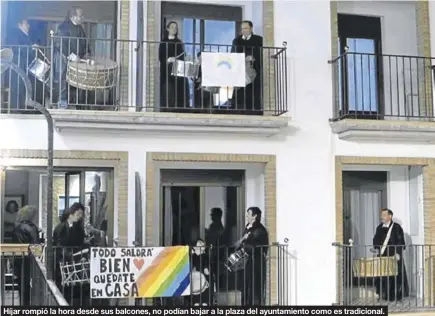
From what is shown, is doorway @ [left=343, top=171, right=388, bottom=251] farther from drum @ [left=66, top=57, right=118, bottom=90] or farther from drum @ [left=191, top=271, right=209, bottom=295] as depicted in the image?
drum @ [left=66, top=57, right=118, bottom=90]

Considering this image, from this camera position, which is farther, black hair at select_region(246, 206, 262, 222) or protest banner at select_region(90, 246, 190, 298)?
black hair at select_region(246, 206, 262, 222)

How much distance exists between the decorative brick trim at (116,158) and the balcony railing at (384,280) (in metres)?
1.84

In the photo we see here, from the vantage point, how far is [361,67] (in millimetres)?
6340

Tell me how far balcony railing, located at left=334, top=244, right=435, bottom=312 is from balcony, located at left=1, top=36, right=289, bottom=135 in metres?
1.37

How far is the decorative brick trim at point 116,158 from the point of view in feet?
18.0

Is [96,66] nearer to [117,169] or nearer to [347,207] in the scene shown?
[117,169]

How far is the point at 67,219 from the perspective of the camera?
536 centimetres

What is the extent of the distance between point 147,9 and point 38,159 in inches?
62.0

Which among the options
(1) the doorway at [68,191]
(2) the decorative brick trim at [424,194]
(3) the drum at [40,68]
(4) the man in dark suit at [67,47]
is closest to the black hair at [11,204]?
(1) the doorway at [68,191]

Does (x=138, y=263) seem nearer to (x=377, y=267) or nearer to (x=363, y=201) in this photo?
(x=377, y=267)

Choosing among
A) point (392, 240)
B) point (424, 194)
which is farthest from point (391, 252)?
point (424, 194)

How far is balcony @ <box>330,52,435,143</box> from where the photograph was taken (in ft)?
19.5

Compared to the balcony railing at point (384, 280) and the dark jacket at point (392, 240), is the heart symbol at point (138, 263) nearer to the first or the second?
the balcony railing at point (384, 280)

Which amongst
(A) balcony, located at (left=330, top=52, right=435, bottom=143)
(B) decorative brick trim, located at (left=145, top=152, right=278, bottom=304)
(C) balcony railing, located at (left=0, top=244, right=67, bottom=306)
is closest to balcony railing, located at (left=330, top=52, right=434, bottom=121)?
(A) balcony, located at (left=330, top=52, right=435, bottom=143)
